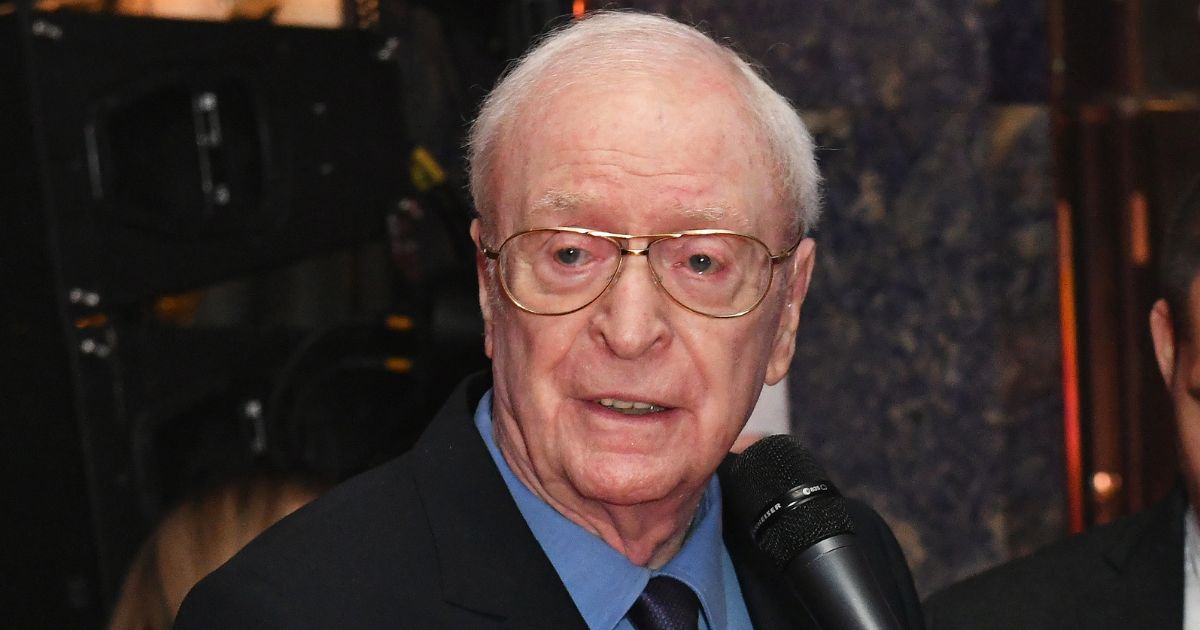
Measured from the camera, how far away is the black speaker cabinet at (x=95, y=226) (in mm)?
1982

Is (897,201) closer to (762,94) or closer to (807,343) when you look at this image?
(807,343)

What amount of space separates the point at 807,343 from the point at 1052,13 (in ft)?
3.17

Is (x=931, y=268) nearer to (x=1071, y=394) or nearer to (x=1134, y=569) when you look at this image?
(x=1071, y=394)

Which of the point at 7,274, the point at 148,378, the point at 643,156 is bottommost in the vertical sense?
the point at 148,378


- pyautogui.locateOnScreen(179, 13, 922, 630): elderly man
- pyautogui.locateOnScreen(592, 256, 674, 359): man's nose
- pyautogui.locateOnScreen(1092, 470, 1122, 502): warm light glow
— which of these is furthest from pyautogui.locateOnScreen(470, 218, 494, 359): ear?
pyautogui.locateOnScreen(1092, 470, 1122, 502): warm light glow

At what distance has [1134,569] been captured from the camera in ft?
7.95

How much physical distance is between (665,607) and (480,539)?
254 mm

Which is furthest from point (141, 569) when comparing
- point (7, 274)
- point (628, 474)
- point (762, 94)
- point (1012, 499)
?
point (1012, 499)

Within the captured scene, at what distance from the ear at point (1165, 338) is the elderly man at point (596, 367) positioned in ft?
2.74

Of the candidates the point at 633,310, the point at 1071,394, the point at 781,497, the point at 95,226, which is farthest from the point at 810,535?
the point at 1071,394

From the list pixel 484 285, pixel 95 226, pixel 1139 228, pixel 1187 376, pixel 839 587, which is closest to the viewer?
pixel 839 587

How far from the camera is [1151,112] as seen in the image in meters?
3.33

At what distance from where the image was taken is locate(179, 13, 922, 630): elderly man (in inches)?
65.9

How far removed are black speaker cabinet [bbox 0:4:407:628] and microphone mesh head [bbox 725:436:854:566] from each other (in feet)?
3.07
